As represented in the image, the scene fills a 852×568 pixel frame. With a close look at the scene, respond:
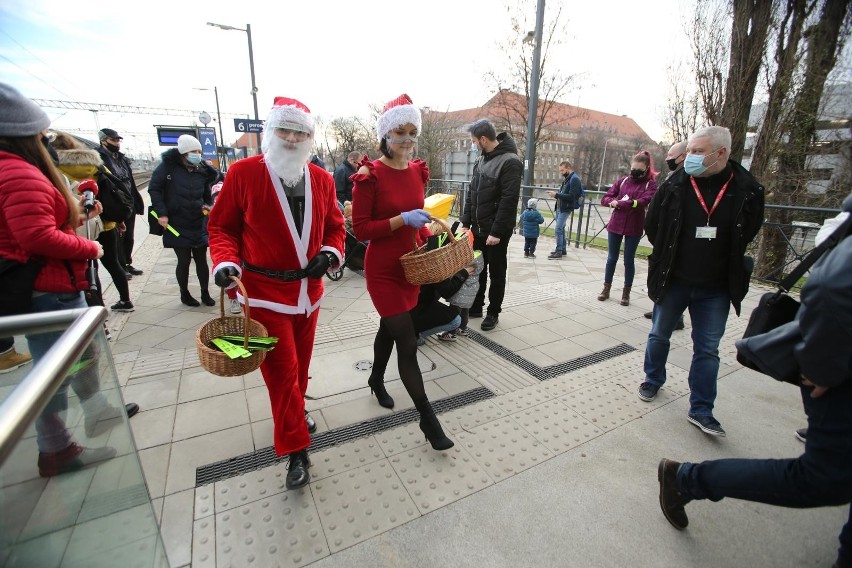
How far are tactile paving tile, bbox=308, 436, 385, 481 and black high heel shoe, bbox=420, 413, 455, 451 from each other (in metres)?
0.31

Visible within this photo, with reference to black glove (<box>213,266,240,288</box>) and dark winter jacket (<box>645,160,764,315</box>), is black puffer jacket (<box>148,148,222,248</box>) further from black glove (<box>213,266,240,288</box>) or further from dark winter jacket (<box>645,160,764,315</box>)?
dark winter jacket (<box>645,160,764,315</box>)

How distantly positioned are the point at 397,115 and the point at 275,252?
1017mm

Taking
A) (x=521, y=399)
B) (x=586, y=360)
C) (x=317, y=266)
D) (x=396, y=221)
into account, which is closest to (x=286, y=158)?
(x=317, y=266)

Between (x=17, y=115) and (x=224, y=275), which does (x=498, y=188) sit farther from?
(x=17, y=115)

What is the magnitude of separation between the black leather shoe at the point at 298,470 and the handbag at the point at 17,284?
1544 mm

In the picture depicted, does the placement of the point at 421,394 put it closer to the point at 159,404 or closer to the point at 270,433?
the point at 270,433

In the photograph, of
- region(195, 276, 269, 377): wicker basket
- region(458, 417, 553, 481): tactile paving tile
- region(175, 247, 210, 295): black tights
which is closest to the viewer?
region(195, 276, 269, 377): wicker basket

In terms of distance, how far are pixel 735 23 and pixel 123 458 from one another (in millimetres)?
12489

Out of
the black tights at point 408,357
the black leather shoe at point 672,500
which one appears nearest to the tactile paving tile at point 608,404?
the black leather shoe at point 672,500

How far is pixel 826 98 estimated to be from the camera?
9.02 metres

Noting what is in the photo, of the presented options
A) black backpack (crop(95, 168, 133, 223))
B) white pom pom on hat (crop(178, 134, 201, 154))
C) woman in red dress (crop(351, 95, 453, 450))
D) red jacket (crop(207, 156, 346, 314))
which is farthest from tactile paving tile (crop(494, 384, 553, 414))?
white pom pom on hat (crop(178, 134, 201, 154))

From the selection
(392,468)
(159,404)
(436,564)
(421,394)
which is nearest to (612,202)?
(421,394)

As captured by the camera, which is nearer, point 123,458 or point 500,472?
point 123,458

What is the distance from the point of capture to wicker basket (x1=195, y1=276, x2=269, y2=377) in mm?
1815
